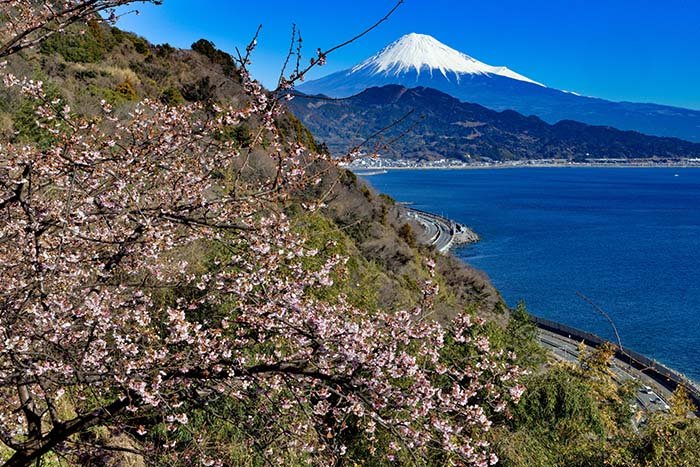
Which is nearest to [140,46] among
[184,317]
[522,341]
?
[522,341]

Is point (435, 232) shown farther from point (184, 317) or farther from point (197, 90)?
point (184, 317)

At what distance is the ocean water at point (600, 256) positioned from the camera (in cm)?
2883

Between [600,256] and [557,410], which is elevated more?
[557,410]

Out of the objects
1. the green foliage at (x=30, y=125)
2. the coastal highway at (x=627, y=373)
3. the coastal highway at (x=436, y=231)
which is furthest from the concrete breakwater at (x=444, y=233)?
the green foliage at (x=30, y=125)

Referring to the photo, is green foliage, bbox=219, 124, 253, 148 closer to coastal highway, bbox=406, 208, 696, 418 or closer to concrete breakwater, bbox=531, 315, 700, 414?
coastal highway, bbox=406, 208, 696, 418

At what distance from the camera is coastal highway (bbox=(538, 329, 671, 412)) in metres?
19.3

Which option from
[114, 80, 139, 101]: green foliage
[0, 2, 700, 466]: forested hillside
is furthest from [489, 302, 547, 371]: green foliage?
[114, 80, 139, 101]: green foliage

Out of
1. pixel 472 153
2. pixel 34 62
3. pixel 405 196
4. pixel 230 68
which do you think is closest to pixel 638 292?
pixel 230 68

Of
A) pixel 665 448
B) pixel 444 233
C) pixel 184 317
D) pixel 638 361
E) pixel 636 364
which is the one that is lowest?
pixel 636 364

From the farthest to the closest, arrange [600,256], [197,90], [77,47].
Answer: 1. [600,256]
2. [77,47]
3. [197,90]

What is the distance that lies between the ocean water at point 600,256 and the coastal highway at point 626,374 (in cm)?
258

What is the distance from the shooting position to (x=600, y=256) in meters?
43.9

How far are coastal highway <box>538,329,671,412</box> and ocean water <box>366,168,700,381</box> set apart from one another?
2.58m

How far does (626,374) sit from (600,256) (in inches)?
948
